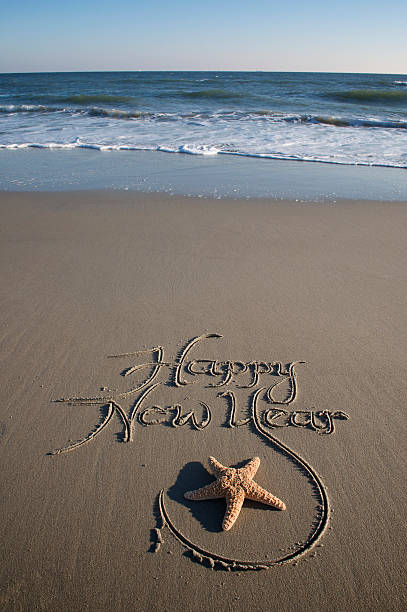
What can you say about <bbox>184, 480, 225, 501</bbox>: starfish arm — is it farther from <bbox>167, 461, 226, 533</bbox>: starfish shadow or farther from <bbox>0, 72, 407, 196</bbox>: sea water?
<bbox>0, 72, 407, 196</bbox>: sea water

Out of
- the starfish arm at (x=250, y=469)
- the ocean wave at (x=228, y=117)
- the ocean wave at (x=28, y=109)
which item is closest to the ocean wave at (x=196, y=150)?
the ocean wave at (x=228, y=117)

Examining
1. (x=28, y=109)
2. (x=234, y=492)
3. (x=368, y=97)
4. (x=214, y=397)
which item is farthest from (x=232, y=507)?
(x=368, y=97)

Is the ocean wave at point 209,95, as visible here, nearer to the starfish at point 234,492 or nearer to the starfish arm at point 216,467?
the starfish arm at point 216,467

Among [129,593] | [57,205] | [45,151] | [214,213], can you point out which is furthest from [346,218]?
[45,151]

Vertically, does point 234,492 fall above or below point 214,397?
below

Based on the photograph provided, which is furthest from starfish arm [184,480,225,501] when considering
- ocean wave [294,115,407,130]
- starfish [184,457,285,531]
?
ocean wave [294,115,407,130]

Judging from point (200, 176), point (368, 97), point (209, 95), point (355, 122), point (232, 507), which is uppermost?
point (368, 97)

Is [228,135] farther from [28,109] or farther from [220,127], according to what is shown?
[28,109]
